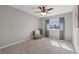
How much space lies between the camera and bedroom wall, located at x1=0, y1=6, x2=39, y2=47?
338cm

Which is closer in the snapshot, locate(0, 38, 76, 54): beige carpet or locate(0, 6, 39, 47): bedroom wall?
locate(0, 38, 76, 54): beige carpet

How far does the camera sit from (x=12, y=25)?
3.92m

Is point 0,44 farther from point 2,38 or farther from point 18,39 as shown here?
point 18,39

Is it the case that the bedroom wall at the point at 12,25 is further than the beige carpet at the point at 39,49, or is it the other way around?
the bedroom wall at the point at 12,25

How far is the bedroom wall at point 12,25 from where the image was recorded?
3.38 metres

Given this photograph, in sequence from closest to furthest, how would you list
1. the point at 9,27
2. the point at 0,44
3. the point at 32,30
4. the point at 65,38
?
the point at 0,44, the point at 9,27, the point at 65,38, the point at 32,30

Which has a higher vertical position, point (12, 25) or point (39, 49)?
point (12, 25)

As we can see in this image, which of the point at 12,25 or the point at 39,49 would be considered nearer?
the point at 39,49

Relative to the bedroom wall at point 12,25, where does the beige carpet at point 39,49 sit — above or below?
below

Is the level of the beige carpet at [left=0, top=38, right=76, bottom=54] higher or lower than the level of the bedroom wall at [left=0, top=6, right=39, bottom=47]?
lower
